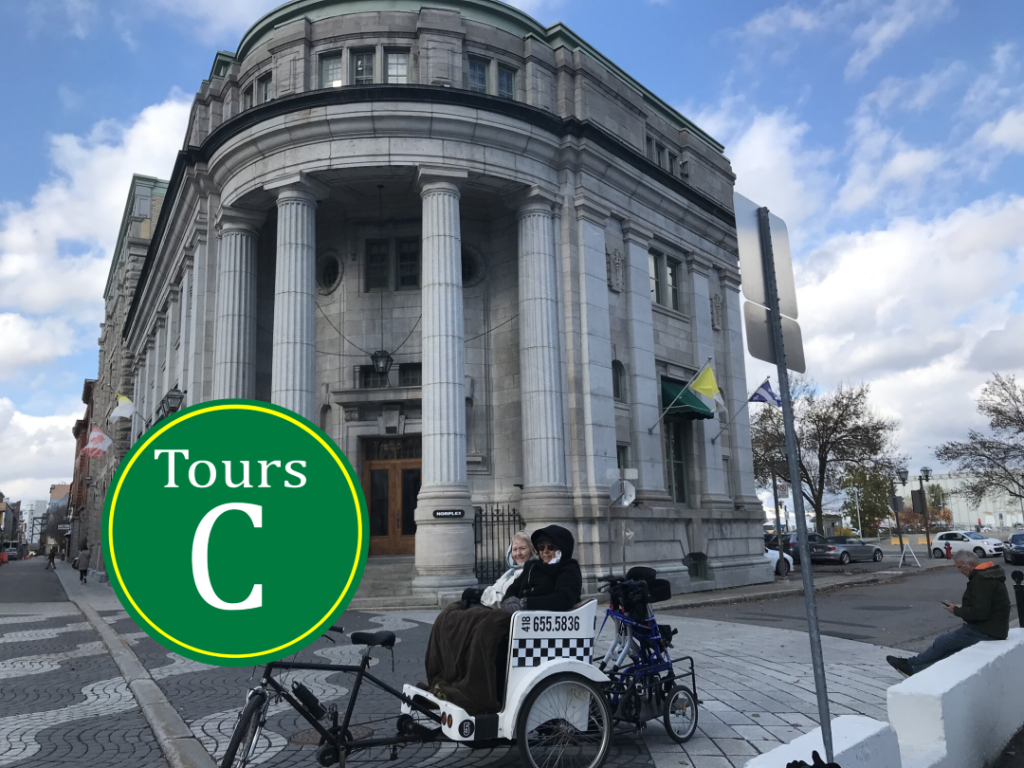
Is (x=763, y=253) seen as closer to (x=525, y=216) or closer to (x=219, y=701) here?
(x=219, y=701)

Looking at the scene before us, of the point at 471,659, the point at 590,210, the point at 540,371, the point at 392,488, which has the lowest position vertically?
the point at 471,659

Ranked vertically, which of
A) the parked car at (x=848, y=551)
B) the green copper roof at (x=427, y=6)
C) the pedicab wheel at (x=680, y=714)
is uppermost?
the green copper roof at (x=427, y=6)

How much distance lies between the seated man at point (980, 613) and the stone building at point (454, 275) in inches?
450

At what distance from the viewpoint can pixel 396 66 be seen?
21.4 meters

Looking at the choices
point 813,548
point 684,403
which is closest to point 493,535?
point 684,403

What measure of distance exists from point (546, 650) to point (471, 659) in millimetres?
501

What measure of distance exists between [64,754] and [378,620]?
9326 millimetres

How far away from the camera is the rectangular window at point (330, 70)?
836 inches

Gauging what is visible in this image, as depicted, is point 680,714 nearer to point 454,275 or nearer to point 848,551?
point 454,275

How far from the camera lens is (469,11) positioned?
2181 centimetres

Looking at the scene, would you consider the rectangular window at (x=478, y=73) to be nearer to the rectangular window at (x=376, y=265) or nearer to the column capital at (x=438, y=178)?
the column capital at (x=438, y=178)

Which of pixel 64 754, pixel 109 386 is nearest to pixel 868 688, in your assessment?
pixel 64 754

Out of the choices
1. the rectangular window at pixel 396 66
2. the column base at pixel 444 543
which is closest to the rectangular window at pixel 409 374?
the column base at pixel 444 543

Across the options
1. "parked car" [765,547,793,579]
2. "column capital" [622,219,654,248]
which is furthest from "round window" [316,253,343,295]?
"parked car" [765,547,793,579]
